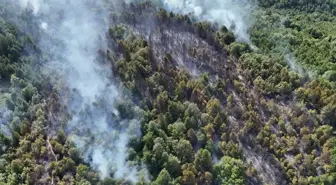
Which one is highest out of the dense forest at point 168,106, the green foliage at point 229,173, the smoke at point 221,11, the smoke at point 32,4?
the smoke at point 221,11

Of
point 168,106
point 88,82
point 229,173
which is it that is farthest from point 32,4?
point 229,173

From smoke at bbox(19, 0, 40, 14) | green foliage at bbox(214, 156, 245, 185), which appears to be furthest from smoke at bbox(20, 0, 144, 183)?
green foliage at bbox(214, 156, 245, 185)

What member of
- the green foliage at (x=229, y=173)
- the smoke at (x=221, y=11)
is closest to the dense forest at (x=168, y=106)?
the green foliage at (x=229, y=173)

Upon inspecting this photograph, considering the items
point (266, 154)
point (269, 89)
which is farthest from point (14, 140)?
point (269, 89)

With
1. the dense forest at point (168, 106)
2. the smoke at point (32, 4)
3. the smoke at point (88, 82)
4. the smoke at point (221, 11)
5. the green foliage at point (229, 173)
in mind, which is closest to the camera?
the dense forest at point (168, 106)

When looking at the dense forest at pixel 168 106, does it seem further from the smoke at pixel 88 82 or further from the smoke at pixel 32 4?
the smoke at pixel 32 4

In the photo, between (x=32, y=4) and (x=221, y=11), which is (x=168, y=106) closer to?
(x=32, y=4)

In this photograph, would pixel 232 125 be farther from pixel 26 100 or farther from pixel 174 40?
pixel 26 100
